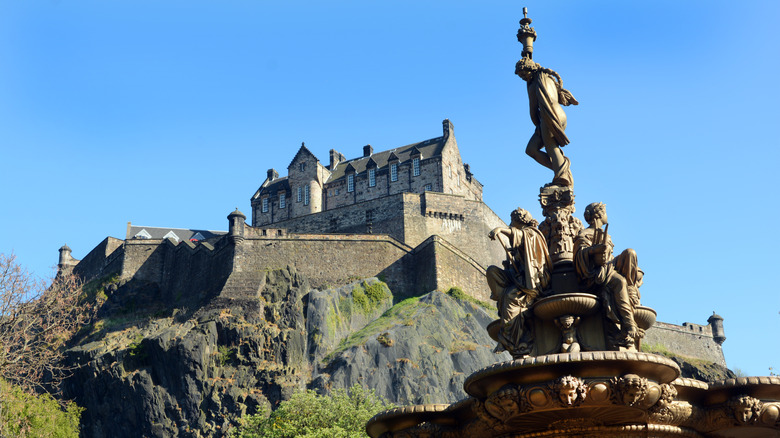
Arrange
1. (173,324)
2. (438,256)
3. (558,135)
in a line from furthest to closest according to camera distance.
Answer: (438,256) → (173,324) → (558,135)

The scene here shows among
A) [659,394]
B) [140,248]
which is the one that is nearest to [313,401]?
[659,394]

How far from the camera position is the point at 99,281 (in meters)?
63.3

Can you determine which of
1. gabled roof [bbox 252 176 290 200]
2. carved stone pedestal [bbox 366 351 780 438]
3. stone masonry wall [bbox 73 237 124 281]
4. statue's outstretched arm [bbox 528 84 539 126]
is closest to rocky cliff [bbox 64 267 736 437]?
stone masonry wall [bbox 73 237 124 281]

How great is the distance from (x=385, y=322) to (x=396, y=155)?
23.1m

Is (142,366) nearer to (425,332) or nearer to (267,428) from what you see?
(425,332)

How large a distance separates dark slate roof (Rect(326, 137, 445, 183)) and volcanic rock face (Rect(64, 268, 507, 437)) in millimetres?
19451

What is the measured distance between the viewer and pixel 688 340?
70562mm

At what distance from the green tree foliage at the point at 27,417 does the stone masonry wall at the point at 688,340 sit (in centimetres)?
4655

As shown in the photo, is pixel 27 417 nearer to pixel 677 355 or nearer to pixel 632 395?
pixel 632 395

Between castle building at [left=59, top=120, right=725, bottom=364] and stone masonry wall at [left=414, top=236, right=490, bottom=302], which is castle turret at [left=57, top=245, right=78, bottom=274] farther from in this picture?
stone masonry wall at [left=414, top=236, right=490, bottom=302]

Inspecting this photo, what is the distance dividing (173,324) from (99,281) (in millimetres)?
13070

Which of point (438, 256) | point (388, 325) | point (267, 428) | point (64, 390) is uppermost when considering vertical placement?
point (438, 256)

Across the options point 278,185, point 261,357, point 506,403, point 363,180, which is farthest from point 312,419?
point 278,185

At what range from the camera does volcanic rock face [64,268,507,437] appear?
46688 millimetres
